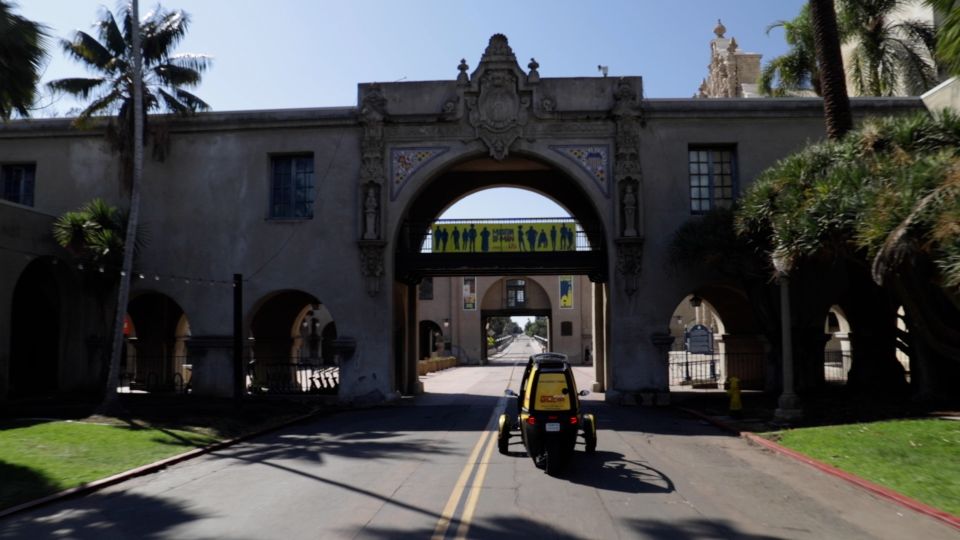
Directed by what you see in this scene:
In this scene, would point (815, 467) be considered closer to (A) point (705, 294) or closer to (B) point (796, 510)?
(B) point (796, 510)

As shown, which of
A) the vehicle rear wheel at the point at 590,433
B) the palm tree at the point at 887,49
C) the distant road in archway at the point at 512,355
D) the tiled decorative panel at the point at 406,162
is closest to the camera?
the vehicle rear wheel at the point at 590,433

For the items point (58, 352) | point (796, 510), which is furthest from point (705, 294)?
point (58, 352)

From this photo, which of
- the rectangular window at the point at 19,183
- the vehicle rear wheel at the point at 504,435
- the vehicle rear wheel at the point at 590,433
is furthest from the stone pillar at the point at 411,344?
the vehicle rear wheel at the point at 590,433

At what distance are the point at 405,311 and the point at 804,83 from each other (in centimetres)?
1926

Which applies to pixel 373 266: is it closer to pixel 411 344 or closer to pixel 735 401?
pixel 411 344

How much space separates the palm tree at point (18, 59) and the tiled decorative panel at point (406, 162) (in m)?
10.9

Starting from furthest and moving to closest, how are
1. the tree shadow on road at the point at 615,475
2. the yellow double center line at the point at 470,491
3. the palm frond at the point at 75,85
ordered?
the palm frond at the point at 75,85
the tree shadow on road at the point at 615,475
the yellow double center line at the point at 470,491

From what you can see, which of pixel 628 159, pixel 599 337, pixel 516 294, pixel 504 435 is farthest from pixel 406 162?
pixel 516 294

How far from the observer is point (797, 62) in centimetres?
2997

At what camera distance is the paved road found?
8141mm

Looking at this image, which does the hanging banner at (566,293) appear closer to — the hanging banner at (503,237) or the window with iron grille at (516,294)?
the window with iron grille at (516,294)

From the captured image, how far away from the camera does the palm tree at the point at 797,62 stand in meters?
29.5

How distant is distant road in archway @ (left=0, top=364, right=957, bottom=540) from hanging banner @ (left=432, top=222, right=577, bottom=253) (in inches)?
426

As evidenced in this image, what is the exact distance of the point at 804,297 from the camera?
23688mm
